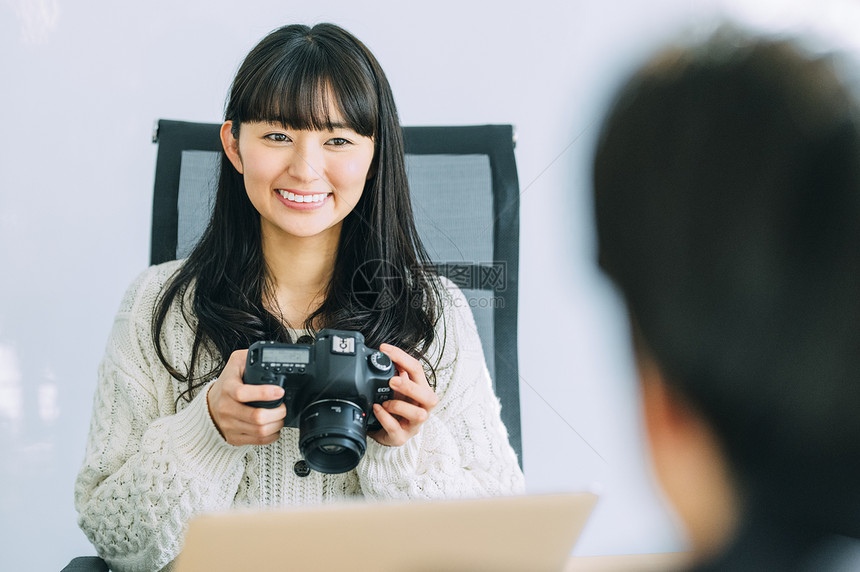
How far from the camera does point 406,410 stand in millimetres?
997

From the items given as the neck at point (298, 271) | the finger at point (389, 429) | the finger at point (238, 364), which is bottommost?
the finger at point (389, 429)

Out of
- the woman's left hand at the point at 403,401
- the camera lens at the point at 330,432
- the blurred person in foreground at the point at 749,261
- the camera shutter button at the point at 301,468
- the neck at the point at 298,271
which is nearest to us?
the blurred person in foreground at the point at 749,261

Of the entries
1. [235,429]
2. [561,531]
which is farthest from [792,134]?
[235,429]

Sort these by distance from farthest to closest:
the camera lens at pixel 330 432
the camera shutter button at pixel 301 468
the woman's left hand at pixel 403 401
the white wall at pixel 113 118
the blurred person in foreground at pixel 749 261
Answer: the white wall at pixel 113 118 → the camera shutter button at pixel 301 468 → the woman's left hand at pixel 403 401 → the camera lens at pixel 330 432 → the blurred person in foreground at pixel 749 261

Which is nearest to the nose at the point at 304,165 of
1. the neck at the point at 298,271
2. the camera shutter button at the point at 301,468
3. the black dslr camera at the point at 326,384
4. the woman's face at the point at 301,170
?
the woman's face at the point at 301,170

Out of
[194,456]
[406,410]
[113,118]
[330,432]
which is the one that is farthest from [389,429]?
[113,118]

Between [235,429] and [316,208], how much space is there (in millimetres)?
346

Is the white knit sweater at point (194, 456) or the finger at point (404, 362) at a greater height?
the finger at point (404, 362)

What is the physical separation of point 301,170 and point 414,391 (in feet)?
1.17

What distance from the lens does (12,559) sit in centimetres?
181

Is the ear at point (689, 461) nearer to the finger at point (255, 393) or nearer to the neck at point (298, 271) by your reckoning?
the finger at point (255, 393)

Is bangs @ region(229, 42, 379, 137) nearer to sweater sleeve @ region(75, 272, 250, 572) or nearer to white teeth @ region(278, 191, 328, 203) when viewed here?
white teeth @ region(278, 191, 328, 203)

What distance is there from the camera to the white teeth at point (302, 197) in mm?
1127

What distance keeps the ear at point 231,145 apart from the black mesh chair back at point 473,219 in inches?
3.7
